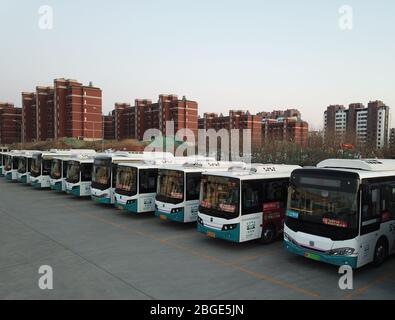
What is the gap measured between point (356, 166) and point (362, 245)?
2.32 metres

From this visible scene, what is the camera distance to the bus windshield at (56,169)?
75.7 ft

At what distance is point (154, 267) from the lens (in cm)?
923

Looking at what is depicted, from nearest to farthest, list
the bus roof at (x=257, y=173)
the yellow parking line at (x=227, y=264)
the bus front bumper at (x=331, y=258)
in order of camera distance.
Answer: the yellow parking line at (x=227, y=264) < the bus front bumper at (x=331, y=258) < the bus roof at (x=257, y=173)

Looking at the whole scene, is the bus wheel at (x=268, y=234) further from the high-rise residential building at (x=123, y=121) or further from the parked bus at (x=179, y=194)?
the high-rise residential building at (x=123, y=121)

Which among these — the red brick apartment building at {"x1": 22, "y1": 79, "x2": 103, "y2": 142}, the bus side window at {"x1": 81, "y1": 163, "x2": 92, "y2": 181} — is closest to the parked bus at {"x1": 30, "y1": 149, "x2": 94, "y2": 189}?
the bus side window at {"x1": 81, "y1": 163, "x2": 92, "y2": 181}

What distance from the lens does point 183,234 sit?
42.3 ft

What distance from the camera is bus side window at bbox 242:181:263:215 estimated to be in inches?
432

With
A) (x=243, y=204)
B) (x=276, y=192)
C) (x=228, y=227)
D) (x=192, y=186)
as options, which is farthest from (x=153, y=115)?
(x=228, y=227)

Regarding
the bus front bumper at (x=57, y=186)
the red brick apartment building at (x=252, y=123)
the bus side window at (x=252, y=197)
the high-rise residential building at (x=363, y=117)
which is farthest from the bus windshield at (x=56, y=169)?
the red brick apartment building at (x=252, y=123)

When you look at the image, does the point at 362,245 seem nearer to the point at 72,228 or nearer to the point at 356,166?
the point at 356,166

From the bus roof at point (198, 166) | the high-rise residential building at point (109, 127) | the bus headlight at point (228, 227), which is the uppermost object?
the high-rise residential building at point (109, 127)

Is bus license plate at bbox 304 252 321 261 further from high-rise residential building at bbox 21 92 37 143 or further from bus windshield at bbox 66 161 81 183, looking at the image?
high-rise residential building at bbox 21 92 37 143

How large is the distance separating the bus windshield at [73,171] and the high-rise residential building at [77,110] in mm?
63279

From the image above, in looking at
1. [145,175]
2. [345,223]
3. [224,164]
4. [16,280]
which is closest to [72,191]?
[145,175]
